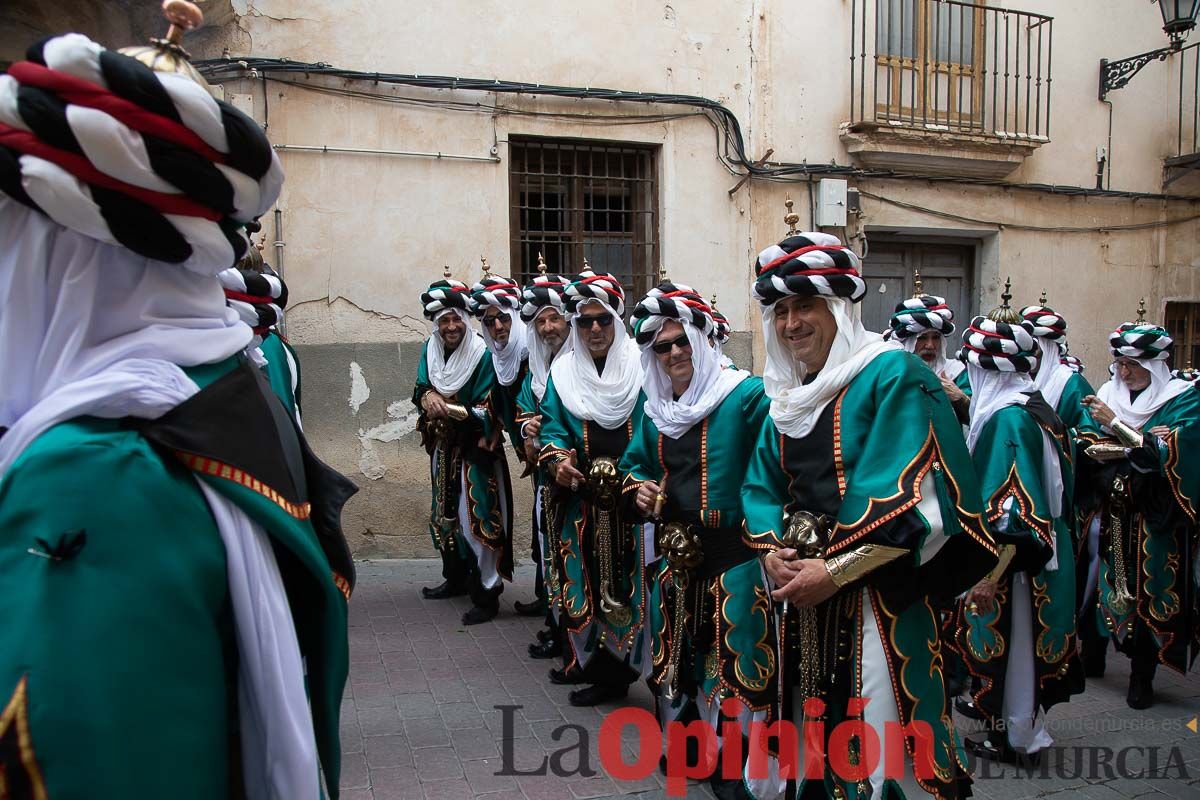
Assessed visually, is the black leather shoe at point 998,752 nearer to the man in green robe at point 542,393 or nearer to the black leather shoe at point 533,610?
the man in green robe at point 542,393

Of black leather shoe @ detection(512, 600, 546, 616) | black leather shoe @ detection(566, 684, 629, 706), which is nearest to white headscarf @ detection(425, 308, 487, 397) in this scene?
black leather shoe @ detection(512, 600, 546, 616)

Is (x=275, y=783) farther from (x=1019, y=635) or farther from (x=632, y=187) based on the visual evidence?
(x=632, y=187)

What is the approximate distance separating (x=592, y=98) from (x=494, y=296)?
3095 mm

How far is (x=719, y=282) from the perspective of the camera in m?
9.12

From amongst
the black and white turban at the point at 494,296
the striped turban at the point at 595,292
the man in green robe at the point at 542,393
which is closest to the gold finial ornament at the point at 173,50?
the striped turban at the point at 595,292

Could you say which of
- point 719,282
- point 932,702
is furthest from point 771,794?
point 719,282

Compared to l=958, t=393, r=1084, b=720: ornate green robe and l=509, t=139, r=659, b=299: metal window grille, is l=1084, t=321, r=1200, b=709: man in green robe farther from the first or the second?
l=509, t=139, r=659, b=299: metal window grille

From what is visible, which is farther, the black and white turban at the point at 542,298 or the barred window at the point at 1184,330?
the barred window at the point at 1184,330

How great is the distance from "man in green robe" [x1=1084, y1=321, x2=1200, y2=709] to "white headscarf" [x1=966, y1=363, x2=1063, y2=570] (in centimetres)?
129

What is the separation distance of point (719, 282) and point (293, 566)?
791cm

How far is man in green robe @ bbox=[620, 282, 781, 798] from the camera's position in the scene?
12.2 feet

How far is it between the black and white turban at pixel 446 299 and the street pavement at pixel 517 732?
2362 mm

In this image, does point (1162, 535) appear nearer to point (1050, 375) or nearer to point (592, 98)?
point (1050, 375)

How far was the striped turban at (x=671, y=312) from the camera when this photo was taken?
409 cm
